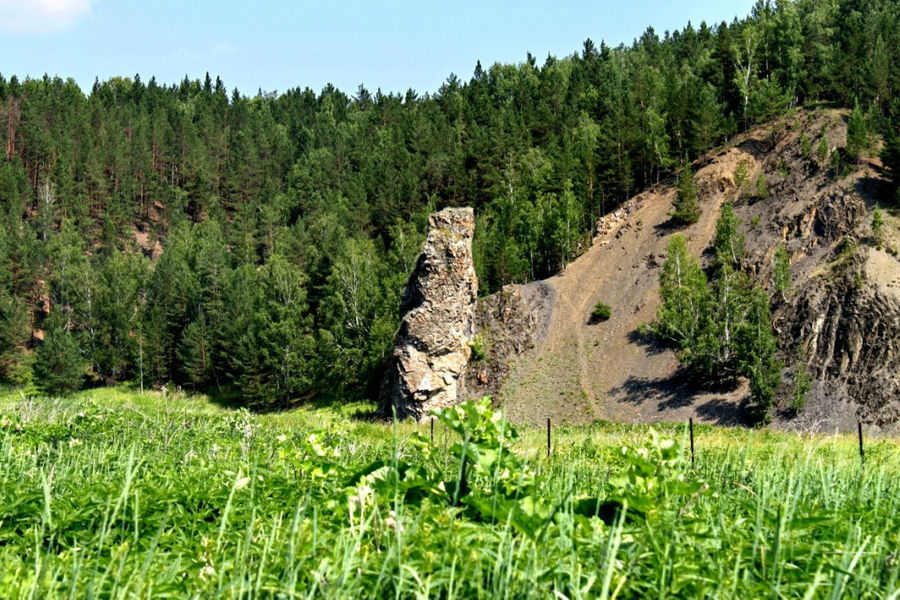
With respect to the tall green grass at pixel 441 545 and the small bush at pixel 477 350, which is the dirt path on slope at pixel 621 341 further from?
the tall green grass at pixel 441 545

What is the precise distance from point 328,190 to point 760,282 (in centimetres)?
6581

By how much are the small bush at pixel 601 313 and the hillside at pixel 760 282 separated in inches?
16.0

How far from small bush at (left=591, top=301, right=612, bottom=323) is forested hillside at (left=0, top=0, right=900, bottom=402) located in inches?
407

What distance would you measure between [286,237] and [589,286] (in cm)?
4396

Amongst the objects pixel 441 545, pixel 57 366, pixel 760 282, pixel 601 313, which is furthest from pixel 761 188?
pixel 57 366

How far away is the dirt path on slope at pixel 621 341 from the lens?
42375 millimetres

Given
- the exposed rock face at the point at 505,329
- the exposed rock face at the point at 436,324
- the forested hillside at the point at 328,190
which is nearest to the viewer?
the exposed rock face at the point at 436,324

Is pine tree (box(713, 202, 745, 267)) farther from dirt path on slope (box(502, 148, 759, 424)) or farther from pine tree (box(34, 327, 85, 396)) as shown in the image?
pine tree (box(34, 327, 85, 396))

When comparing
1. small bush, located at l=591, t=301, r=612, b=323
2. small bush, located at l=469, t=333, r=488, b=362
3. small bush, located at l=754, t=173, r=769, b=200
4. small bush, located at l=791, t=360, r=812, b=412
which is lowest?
small bush, located at l=791, t=360, r=812, b=412

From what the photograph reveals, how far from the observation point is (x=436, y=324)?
141 feet

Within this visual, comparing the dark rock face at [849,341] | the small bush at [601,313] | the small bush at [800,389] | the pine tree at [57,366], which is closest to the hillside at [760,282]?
the dark rock face at [849,341]

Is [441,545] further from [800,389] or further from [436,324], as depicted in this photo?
[436,324]

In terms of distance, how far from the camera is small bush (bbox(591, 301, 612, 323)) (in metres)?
51.2

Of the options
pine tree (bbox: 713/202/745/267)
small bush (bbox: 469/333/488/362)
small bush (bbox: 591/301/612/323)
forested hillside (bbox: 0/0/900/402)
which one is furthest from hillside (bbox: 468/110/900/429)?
forested hillside (bbox: 0/0/900/402)
